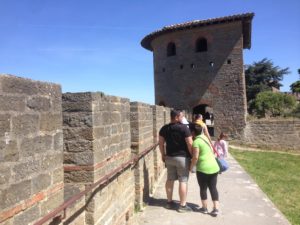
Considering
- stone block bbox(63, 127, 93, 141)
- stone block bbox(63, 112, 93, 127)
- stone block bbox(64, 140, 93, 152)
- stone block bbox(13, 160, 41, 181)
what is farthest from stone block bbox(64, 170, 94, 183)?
stone block bbox(13, 160, 41, 181)

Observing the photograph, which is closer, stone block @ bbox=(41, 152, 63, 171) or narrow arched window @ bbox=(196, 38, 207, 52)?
stone block @ bbox=(41, 152, 63, 171)

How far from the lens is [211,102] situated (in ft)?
78.9

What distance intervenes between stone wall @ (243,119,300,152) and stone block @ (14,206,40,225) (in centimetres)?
2136

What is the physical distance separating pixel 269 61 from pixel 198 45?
71.5 feet

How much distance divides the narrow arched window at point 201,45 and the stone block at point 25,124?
22.5 metres

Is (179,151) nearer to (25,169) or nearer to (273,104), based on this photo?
(25,169)

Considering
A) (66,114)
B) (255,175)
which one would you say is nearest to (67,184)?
(66,114)

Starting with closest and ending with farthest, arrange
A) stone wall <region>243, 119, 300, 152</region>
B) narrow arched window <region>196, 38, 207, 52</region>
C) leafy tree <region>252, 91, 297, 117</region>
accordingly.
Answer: stone wall <region>243, 119, 300, 152</region> < narrow arched window <region>196, 38, 207, 52</region> < leafy tree <region>252, 91, 297, 117</region>

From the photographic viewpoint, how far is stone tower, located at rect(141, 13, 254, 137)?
23344 millimetres

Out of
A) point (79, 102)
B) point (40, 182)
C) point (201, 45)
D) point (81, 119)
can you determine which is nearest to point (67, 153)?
point (81, 119)

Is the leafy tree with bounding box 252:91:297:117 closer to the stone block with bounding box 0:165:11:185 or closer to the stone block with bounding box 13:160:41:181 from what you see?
the stone block with bounding box 13:160:41:181

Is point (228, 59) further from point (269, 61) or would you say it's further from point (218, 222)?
point (269, 61)

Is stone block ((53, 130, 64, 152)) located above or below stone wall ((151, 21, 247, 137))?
below

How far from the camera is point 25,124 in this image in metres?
2.70
